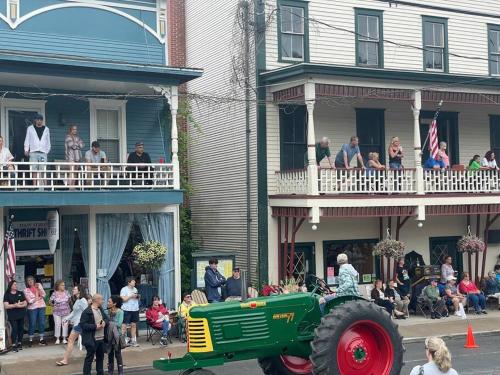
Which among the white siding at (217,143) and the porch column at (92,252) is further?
the white siding at (217,143)

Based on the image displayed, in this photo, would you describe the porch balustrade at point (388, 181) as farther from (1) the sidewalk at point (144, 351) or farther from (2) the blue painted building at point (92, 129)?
(1) the sidewalk at point (144, 351)

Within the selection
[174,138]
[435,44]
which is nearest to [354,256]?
[174,138]

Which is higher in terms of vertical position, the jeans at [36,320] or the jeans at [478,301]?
the jeans at [36,320]

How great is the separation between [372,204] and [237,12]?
285 inches

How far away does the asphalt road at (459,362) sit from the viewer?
14.5m

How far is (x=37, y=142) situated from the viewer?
18891mm

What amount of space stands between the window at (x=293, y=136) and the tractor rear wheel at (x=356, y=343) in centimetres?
1193

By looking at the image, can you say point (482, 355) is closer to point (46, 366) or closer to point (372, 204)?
point (372, 204)

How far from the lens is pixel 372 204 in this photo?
2214cm

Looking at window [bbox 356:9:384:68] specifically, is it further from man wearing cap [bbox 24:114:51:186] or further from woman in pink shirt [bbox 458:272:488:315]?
man wearing cap [bbox 24:114:51:186]

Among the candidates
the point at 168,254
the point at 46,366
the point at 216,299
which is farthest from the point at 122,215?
the point at 46,366

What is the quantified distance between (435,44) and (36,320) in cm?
1586

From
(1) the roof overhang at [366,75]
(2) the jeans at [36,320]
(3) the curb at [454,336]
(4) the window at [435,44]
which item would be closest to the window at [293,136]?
(1) the roof overhang at [366,75]

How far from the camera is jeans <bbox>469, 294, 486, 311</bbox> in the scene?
76.7ft
